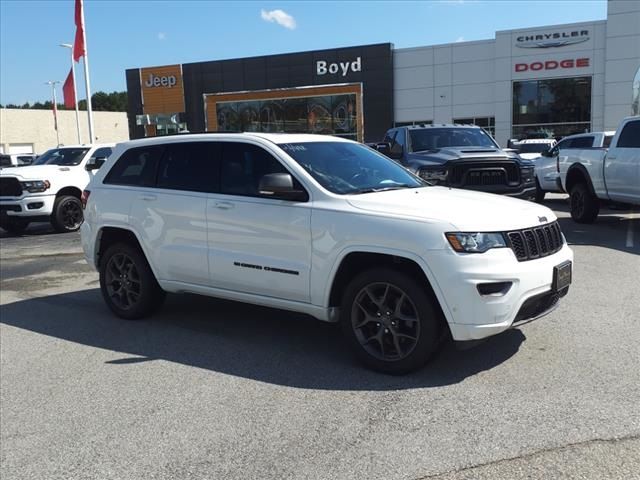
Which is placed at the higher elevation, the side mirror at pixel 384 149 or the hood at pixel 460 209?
the side mirror at pixel 384 149

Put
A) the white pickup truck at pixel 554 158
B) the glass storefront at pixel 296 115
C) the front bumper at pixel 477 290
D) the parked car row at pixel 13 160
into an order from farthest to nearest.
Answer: the glass storefront at pixel 296 115
the parked car row at pixel 13 160
the white pickup truck at pixel 554 158
the front bumper at pixel 477 290

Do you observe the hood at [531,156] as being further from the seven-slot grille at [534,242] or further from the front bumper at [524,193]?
the seven-slot grille at [534,242]

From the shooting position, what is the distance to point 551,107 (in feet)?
116

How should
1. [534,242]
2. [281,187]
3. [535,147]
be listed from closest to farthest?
1. [534,242]
2. [281,187]
3. [535,147]

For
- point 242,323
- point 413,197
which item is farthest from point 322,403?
point 242,323

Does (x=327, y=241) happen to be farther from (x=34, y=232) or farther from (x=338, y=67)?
(x=338, y=67)

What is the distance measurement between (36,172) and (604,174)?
11659 millimetres

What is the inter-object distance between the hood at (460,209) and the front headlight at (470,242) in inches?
1.6

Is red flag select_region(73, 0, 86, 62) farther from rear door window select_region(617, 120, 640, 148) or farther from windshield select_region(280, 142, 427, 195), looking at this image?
windshield select_region(280, 142, 427, 195)

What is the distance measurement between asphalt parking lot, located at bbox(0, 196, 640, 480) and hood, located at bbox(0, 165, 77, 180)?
7803 mm

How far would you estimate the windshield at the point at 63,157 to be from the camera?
1446 centimetres

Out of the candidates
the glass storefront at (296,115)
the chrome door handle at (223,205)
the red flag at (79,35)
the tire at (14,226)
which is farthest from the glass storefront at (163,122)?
the chrome door handle at (223,205)

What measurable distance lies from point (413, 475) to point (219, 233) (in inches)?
114

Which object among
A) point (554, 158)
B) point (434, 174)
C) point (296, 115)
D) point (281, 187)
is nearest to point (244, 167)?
point (281, 187)
